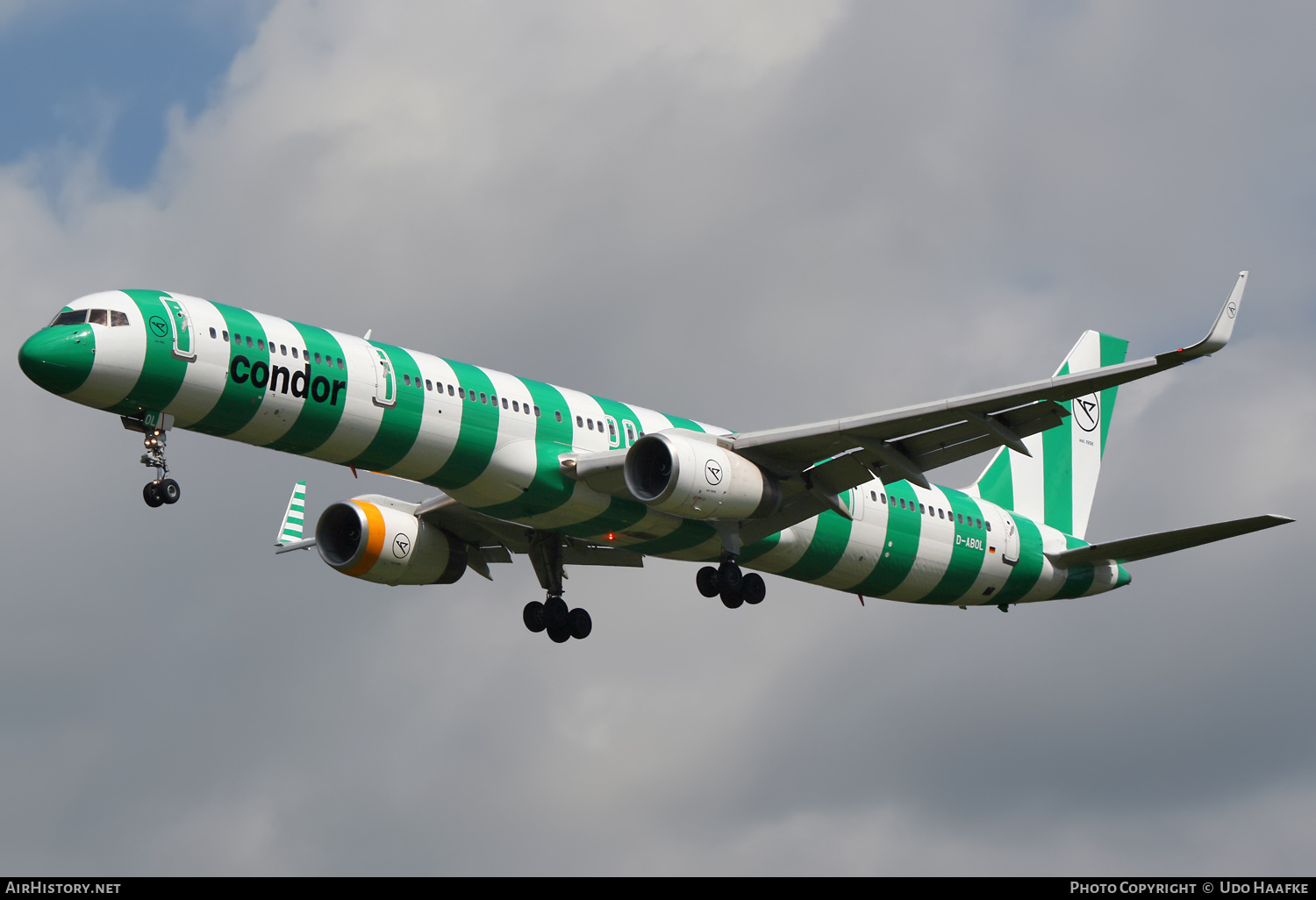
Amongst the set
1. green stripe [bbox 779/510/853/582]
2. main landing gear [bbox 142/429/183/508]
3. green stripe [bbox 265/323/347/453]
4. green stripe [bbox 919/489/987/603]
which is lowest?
main landing gear [bbox 142/429/183/508]

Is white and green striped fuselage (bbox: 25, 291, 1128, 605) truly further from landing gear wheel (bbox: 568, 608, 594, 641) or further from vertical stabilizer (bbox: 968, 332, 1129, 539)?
vertical stabilizer (bbox: 968, 332, 1129, 539)

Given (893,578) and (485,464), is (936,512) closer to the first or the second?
(893,578)

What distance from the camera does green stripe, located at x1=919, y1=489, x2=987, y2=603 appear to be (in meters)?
43.7

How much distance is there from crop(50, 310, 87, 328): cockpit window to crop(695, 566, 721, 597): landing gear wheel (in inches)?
556

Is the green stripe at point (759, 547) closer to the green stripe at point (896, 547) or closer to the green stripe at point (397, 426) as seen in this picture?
the green stripe at point (896, 547)

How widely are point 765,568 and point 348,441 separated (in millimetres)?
11165

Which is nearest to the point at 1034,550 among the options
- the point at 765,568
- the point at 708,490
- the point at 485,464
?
the point at 765,568

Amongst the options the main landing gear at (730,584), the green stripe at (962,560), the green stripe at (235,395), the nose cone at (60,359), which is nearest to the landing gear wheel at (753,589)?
the main landing gear at (730,584)

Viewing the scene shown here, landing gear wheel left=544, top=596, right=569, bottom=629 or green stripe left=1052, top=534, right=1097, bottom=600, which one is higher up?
green stripe left=1052, top=534, right=1097, bottom=600

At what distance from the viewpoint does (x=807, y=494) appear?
38.5m

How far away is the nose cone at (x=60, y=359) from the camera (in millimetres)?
31453

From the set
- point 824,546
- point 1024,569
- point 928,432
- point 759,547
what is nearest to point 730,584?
point 759,547

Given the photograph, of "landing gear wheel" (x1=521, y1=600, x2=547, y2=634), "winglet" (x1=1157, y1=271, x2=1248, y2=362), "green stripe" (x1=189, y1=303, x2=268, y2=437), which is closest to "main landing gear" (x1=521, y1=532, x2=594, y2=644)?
"landing gear wheel" (x1=521, y1=600, x2=547, y2=634)

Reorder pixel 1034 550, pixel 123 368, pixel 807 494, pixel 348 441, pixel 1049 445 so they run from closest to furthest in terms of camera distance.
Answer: pixel 123 368 → pixel 348 441 → pixel 807 494 → pixel 1034 550 → pixel 1049 445
